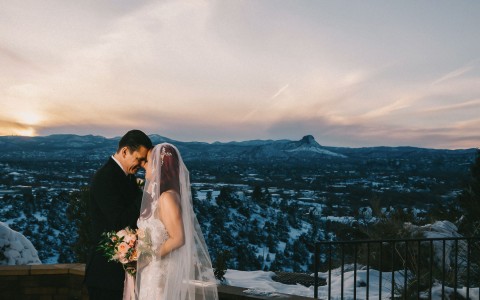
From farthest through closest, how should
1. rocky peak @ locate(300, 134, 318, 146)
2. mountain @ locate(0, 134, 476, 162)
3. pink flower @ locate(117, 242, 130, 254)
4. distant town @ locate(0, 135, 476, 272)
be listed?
rocky peak @ locate(300, 134, 318, 146), mountain @ locate(0, 134, 476, 162), distant town @ locate(0, 135, 476, 272), pink flower @ locate(117, 242, 130, 254)

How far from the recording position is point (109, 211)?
3457 mm

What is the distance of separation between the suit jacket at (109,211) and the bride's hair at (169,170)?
28cm

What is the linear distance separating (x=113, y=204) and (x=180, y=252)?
0.63 m

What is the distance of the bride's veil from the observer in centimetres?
358

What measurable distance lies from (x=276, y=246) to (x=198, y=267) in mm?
34613

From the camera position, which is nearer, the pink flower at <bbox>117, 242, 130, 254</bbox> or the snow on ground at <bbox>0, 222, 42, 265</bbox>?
the pink flower at <bbox>117, 242, 130, 254</bbox>

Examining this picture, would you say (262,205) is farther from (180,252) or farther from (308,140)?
(308,140)

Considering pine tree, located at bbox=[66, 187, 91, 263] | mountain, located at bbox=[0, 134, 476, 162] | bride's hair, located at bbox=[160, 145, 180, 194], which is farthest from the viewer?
mountain, located at bbox=[0, 134, 476, 162]

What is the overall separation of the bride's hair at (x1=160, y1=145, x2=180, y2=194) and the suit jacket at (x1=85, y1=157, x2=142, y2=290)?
284mm

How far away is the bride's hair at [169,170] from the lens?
3.52 m

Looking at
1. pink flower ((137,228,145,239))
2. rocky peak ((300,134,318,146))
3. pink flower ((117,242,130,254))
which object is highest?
rocky peak ((300,134,318,146))

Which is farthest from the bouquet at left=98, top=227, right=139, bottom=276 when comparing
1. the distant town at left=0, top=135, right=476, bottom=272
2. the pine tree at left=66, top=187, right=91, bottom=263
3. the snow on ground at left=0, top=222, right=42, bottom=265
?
→ the pine tree at left=66, top=187, right=91, bottom=263

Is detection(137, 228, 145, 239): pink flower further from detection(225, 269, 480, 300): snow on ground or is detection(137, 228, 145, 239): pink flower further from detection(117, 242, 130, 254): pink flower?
detection(225, 269, 480, 300): snow on ground

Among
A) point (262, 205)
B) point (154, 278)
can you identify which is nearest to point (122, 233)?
point (154, 278)
